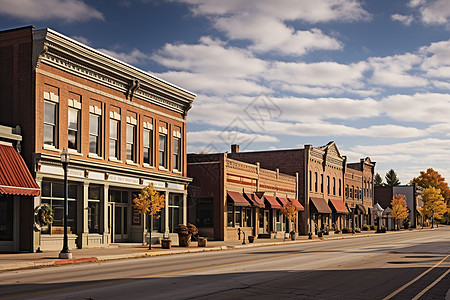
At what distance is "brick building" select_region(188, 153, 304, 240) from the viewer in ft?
152

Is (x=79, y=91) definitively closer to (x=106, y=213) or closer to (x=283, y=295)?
(x=106, y=213)

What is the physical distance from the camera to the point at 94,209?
3256 centimetres

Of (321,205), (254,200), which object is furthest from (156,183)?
(321,205)

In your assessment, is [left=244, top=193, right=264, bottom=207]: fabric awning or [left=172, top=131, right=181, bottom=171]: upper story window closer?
[left=172, top=131, right=181, bottom=171]: upper story window

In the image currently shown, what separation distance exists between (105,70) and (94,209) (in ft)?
27.1

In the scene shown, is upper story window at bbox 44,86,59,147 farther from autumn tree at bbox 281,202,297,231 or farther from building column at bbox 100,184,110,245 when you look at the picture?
autumn tree at bbox 281,202,297,231

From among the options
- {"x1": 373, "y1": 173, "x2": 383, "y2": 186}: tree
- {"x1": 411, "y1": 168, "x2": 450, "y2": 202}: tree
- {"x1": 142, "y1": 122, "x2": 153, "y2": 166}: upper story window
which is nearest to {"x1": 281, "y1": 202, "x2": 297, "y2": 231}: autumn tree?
{"x1": 142, "y1": 122, "x2": 153, "y2": 166}: upper story window

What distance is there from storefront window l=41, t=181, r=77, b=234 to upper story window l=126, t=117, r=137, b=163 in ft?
20.2

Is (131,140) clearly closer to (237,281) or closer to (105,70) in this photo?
(105,70)

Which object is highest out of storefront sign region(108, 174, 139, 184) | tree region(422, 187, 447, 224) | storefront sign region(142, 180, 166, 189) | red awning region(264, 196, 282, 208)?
storefront sign region(108, 174, 139, 184)

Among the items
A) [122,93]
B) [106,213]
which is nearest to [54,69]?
Answer: [122,93]

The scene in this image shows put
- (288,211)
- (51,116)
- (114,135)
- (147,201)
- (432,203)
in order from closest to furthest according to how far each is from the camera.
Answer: (51,116) → (147,201) → (114,135) → (288,211) → (432,203)

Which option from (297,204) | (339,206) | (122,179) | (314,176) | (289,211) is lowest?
(339,206)

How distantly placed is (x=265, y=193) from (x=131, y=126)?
69.9 ft
